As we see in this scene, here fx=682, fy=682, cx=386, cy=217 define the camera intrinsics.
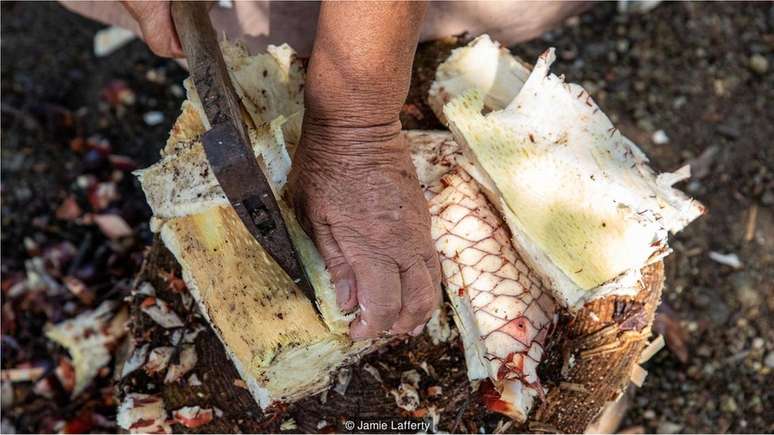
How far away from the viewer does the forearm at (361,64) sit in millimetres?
1561

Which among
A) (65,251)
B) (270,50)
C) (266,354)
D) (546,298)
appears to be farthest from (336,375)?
(65,251)

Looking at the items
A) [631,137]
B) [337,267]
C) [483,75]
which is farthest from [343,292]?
[631,137]

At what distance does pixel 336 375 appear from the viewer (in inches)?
72.3

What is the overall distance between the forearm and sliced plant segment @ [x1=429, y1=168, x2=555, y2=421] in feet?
0.87

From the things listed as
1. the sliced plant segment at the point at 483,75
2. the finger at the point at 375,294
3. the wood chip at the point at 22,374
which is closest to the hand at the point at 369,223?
the finger at the point at 375,294

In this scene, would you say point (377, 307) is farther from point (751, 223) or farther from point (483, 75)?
point (751, 223)

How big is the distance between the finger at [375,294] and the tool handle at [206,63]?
15.7 inches

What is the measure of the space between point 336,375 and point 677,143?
2064mm

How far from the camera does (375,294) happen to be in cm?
155

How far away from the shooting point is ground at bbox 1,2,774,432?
2.66 m

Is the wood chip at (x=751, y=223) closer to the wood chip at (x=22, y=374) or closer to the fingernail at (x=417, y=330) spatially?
the fingernail at (x=417, y=330)

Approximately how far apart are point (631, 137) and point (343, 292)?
202 cm

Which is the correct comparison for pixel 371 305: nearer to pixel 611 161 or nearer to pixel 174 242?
pixel 174 242

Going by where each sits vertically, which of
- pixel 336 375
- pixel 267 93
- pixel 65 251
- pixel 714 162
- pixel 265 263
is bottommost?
pixel 714 162
